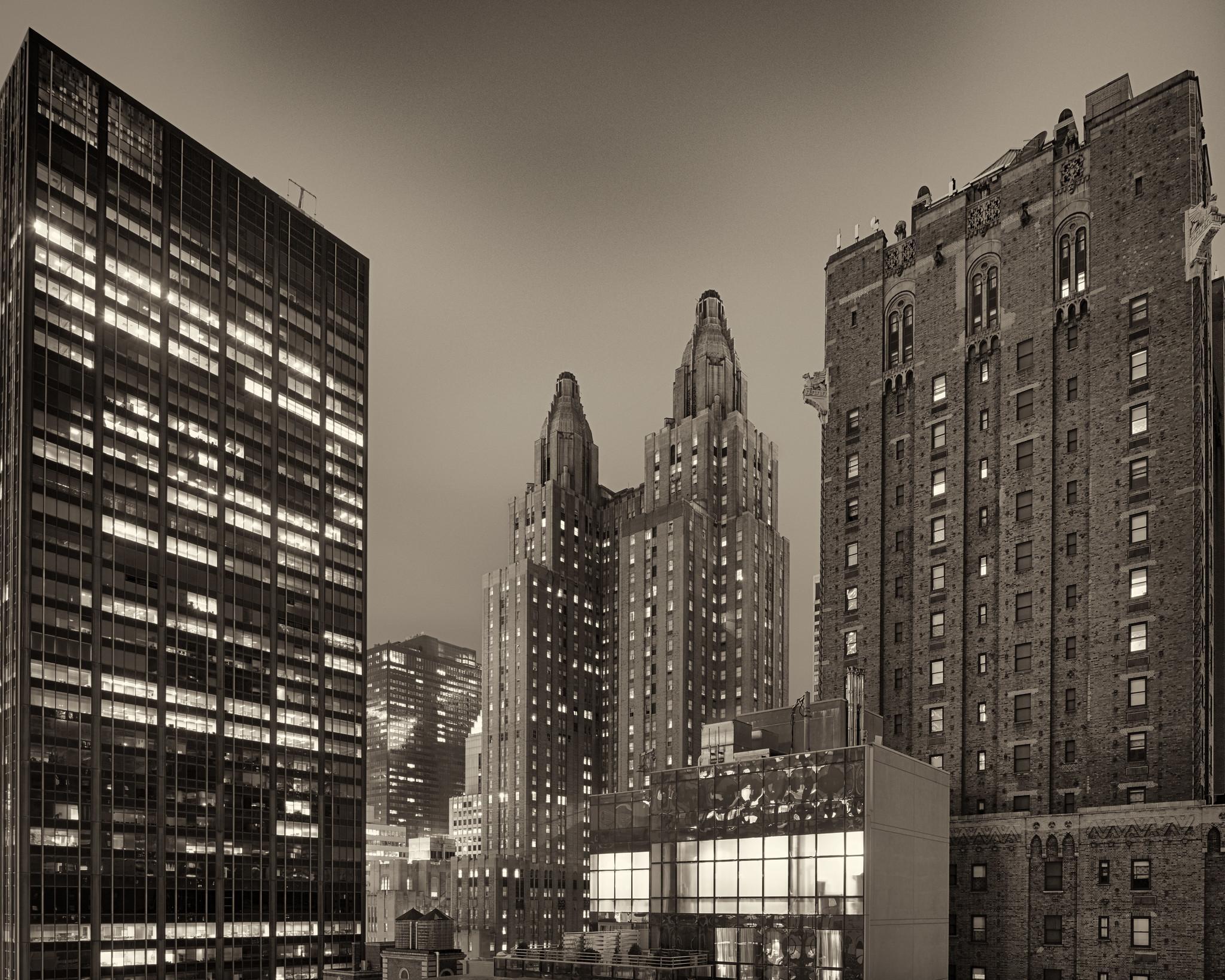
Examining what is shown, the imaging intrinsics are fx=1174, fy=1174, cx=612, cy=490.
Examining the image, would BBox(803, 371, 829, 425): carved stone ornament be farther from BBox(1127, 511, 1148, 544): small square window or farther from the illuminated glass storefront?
the illuminated glass storefront

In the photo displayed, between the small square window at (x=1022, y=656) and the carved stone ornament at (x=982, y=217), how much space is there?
34.5 m

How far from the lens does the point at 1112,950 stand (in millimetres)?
77625

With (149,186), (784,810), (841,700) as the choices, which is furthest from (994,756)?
(149,186)

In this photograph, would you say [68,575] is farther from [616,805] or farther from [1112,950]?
[1112,950]

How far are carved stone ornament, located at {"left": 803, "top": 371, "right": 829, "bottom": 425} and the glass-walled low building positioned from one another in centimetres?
3788

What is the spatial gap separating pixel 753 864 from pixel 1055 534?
113 ft

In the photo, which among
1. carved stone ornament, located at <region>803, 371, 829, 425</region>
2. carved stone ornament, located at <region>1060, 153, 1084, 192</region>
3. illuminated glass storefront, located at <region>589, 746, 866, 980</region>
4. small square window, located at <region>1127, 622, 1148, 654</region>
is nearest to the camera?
illuminated glass storefront, located at <region>589, 746, 866, 980</region>

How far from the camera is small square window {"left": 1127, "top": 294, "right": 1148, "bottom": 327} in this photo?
3403 inches

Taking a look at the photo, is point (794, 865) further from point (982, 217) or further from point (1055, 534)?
point (982, 217)

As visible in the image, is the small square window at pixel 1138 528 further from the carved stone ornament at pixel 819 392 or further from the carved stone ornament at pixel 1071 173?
the carved stone ornament at pixel 819 392

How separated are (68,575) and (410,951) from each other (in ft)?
276

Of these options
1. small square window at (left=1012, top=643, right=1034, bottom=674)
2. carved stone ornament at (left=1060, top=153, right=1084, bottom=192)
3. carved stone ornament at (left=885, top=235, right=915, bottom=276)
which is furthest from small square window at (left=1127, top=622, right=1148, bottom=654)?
carved stone ornament at (left=885, top=235, right=915, bottom=276)

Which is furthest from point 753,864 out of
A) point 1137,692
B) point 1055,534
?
point 1055,534

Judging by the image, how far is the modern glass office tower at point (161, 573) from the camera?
144750 millimetres
